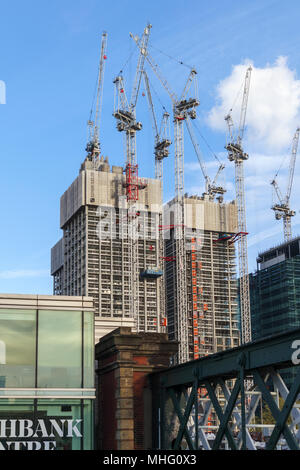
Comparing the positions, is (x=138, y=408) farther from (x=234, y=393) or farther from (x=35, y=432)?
(x=234, y=393)

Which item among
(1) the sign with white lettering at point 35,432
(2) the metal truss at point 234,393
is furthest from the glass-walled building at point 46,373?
(2) the metal truss at point 234,393

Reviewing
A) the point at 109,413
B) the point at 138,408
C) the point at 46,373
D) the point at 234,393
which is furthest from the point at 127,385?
the point at 234,393

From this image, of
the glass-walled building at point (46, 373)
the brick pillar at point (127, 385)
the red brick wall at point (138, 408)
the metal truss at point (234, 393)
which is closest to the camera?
the metal truss at point (234, 393)

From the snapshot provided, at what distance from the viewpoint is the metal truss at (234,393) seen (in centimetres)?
2350

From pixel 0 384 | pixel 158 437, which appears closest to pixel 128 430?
pixel 158 437

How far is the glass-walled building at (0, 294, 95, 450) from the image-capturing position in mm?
32688

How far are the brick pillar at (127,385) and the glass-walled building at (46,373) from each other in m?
1.80

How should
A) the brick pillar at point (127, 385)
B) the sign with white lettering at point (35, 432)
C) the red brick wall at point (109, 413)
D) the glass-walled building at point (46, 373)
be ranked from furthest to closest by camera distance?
the red brick wall at point (109, 413)
the brick pillar at point (127, 385)
the glass-walled building at point (46, 373)
the sign with white lettering at point (35, 432)

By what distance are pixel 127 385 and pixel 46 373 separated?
4398 millimetres

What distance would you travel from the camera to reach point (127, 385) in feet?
116

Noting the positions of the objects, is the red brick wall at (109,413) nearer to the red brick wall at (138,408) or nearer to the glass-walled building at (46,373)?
the red brick wall at (138,408)
